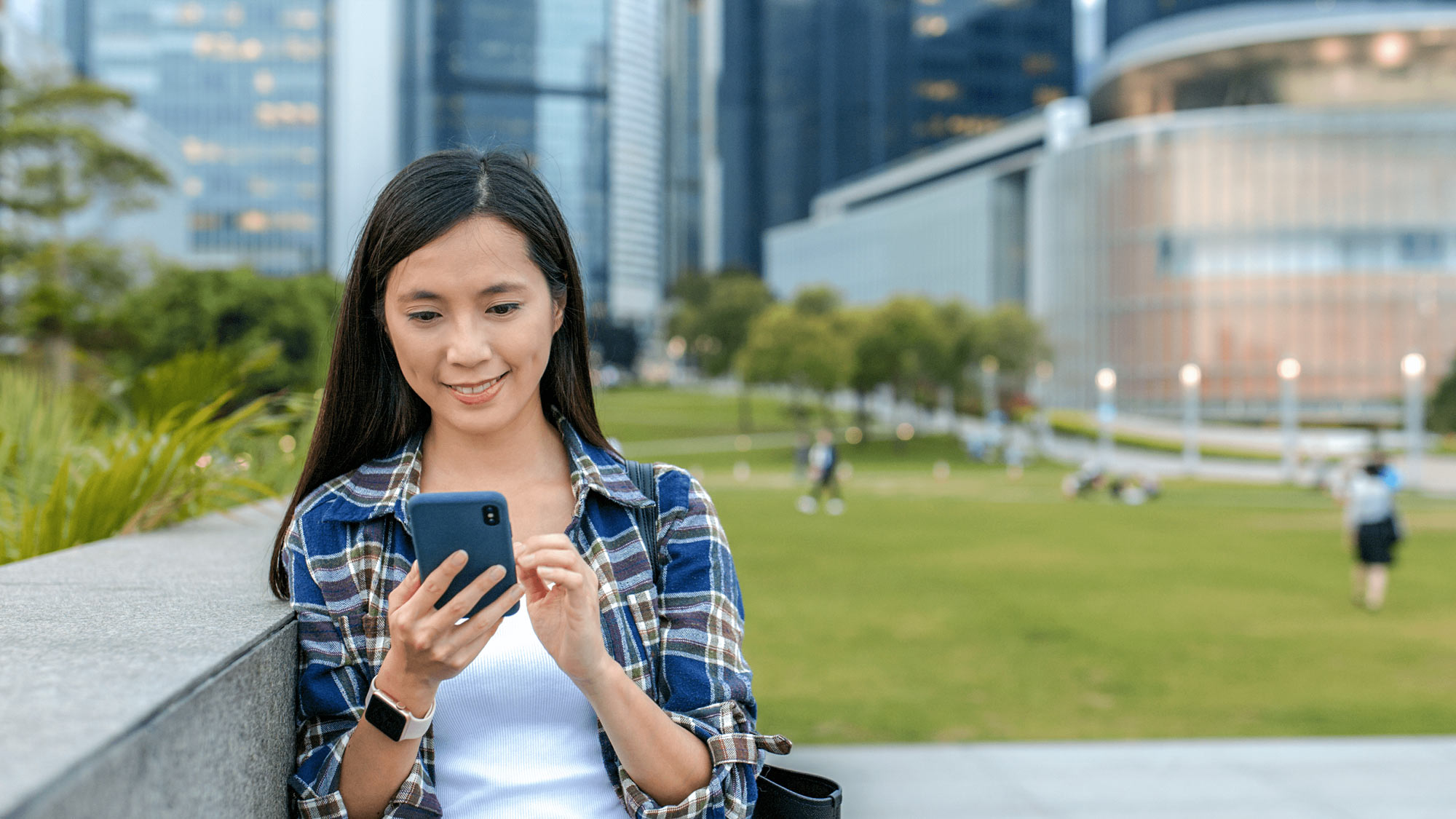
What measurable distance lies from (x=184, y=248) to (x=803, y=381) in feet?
207

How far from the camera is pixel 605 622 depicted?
1962 mm

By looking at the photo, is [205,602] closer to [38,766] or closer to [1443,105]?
[38,766]

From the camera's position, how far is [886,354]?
50.0 m

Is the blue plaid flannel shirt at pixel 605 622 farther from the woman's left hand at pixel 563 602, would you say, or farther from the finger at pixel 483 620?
the finger at pixel 483 620

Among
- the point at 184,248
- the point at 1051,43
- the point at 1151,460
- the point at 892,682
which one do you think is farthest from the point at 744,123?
the point at 892,682

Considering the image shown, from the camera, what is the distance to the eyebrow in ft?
6.34

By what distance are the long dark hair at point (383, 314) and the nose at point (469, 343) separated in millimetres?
153

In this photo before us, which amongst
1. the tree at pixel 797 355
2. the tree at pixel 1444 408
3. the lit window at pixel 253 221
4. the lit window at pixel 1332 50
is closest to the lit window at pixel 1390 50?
the lit window at pixel 1332 50

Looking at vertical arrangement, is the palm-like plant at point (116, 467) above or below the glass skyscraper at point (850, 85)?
below

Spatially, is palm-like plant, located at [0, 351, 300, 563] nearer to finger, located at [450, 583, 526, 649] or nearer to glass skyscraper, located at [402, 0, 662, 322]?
finger, located at [450, 583, 526, 649]

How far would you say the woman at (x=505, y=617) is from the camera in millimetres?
1878

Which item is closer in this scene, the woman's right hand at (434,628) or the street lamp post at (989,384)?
the woman's right hand at (434,628)

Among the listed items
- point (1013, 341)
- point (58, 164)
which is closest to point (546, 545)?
point (58, 164)

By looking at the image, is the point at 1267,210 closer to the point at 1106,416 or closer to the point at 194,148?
the point at 1106,416
